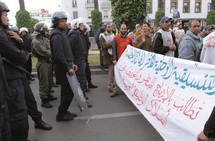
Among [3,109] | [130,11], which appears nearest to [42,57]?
[3,109]

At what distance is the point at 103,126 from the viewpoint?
3547 millimetres

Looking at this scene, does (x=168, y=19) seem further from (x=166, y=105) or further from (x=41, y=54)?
(x=41, y=54)

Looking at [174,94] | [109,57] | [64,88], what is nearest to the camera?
[174,94]

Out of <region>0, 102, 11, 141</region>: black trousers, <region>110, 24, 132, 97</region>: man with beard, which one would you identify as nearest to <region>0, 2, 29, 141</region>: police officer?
<region>0, 102, 11, 141</region>: black trousers

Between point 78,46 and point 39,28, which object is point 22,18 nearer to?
point 39,28

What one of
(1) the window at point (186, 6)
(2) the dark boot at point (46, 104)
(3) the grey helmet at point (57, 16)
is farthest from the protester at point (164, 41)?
(1) the window at point (186, 6)

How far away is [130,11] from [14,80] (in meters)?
6.16

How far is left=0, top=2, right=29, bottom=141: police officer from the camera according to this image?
2277 millimetres

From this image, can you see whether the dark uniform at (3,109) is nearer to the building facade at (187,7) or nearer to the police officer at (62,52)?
the police officer at (62,52)

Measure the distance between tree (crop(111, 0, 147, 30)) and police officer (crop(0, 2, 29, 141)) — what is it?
5.94 metres

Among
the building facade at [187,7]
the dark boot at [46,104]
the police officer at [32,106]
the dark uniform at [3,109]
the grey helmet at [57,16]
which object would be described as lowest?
the dark boot at [46,104]

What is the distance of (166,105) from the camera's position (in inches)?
110

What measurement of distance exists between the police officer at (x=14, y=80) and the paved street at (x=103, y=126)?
60 cm

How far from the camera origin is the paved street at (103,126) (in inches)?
126
